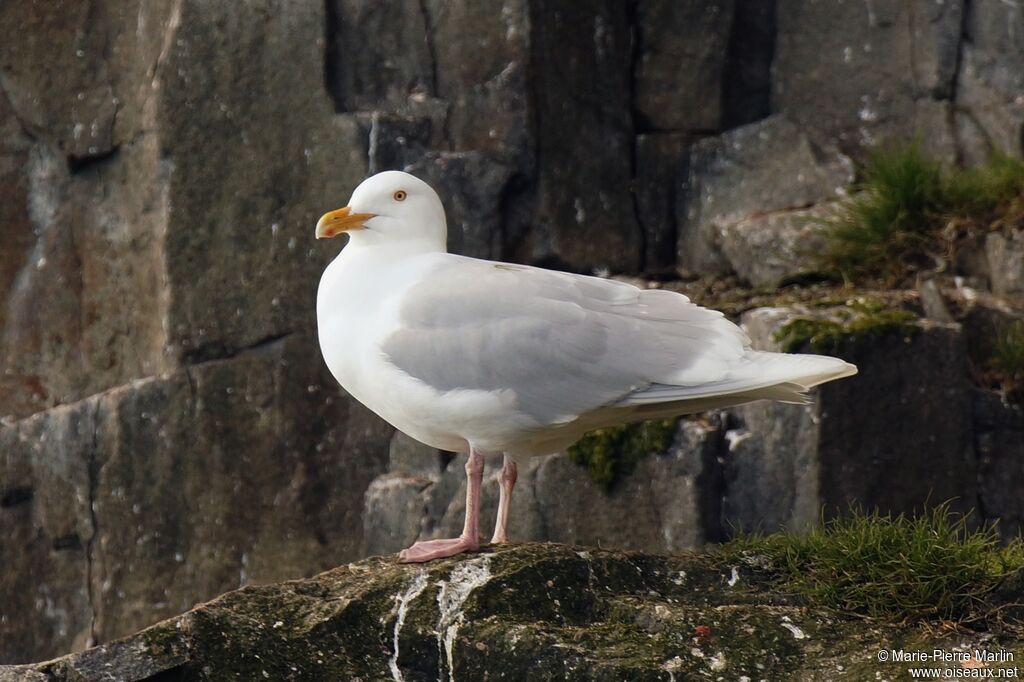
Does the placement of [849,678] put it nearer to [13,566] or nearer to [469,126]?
[469,126]

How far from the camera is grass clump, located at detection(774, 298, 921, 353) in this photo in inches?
265

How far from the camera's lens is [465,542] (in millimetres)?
4785

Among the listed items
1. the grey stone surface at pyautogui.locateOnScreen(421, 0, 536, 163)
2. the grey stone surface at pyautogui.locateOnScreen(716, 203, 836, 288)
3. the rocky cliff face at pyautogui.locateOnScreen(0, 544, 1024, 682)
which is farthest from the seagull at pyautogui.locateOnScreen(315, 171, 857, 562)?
the grey stone surface at pyautogui.locateOnScreen(421, 0, 536, 163)

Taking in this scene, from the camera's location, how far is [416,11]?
805cm

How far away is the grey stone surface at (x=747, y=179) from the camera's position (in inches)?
326

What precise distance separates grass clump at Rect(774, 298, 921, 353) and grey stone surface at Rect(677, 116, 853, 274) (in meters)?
1.41

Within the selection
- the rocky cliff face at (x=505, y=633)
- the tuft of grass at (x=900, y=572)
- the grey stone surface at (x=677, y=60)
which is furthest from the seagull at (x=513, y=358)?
the grey stone surface at (x=677, y=60)

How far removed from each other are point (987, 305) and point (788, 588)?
309cm

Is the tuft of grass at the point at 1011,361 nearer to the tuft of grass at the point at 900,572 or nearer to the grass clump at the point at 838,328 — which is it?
the grass clump at the point at 838,328

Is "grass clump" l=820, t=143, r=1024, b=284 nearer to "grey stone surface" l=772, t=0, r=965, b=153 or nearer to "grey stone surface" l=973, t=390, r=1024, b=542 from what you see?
"grey stone surface" l=772, t=0, r=965, b=153

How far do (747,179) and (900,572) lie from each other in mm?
4165

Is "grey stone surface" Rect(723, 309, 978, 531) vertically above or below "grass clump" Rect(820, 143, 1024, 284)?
below

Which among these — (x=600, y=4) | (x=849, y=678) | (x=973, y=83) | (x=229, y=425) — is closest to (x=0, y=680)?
(x=849, y=678)

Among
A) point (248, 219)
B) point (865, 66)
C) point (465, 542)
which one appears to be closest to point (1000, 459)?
point (865, 66)
